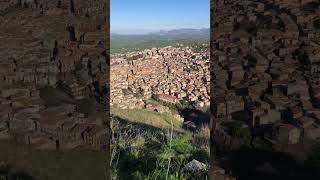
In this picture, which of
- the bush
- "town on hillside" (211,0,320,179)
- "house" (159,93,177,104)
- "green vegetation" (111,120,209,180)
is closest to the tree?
"town on hillside" (211,0,320,179)

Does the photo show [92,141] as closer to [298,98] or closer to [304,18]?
[298,98]

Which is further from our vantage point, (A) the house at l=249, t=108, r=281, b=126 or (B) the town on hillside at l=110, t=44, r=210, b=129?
(B) the town on hillside at l=110, t=44, r=210, b=129

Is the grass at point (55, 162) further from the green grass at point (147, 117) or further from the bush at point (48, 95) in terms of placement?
the green grass at point (147, 117)

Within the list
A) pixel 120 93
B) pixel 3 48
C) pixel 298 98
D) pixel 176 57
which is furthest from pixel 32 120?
pixel 176 57

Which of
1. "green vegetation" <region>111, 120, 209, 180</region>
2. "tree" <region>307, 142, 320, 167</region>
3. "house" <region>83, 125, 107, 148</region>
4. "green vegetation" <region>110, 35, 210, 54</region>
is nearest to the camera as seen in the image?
"tree" <region>307, 142, 320, 167</region>

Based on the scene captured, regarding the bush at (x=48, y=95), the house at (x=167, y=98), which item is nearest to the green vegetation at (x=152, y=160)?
the bush at (x=48, y=95)

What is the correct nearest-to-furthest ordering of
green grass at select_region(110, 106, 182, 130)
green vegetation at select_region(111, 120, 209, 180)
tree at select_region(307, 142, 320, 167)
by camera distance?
tree at select_region(307, 142, 320, 167) → green vegetation at select_region(111, 120, 209, 180) → green grass at select_region(110, 106, 182, 130)

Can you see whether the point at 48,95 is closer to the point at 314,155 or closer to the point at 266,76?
the point at 266,76

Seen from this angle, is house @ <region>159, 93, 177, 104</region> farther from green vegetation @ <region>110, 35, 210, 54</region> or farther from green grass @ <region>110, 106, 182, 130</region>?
green vegetation @ <region>110, 35, 210, 54</region>
